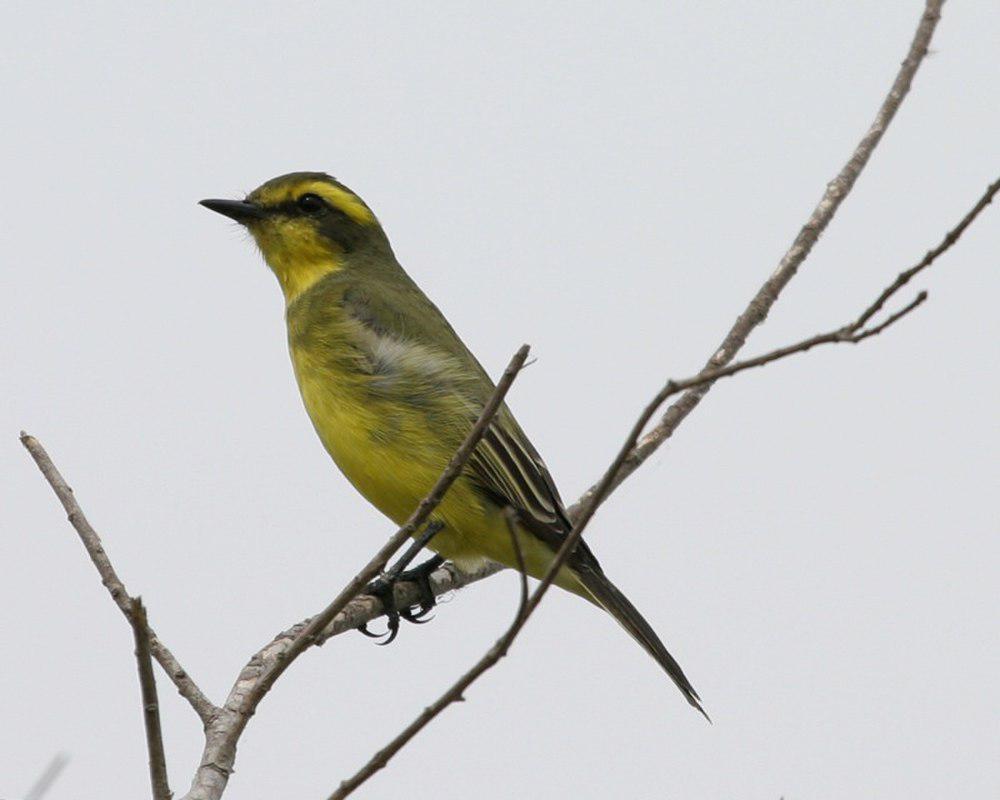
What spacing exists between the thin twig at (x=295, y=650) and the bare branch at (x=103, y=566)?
0.11 meters

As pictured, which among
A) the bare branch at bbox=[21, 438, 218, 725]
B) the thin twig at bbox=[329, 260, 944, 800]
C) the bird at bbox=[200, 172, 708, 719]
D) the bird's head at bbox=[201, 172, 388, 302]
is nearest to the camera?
the thin twig at bbox=[329, 260, 944, 800]

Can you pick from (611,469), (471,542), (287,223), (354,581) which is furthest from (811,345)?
(287,223)

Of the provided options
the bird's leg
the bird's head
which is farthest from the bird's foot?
the bird's head

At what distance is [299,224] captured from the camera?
9078 mm

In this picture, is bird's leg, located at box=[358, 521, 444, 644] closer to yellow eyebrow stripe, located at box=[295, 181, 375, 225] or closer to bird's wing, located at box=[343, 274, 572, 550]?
bird's wing, located at box=[343, 274, 572, 550]

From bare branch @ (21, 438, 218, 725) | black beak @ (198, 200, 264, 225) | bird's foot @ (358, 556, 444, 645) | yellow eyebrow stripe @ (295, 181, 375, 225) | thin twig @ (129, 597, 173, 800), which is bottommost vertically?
thin twig @ (129, 597, 173, 800)

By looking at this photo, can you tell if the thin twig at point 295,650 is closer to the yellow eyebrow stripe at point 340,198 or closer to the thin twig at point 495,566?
the thin twig at point 495,566

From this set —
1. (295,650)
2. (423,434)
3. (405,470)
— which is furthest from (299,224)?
(295,650)

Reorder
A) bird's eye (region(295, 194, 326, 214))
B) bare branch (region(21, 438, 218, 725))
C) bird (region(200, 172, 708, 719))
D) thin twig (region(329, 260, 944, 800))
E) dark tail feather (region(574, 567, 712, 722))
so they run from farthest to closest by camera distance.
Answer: bird's eye (region(295, 194, 326, 214)), bird (region(200, 172, 708, 719)), dark tail feather (region(574, 567, 712, 722)), bare branch (region(21, 438, 218, 725)), thin twig (region(329, 260, 944, 800))

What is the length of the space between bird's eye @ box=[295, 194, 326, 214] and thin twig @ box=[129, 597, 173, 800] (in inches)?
231

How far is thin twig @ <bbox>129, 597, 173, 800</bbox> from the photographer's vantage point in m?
3.48

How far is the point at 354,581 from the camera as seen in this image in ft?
13.1

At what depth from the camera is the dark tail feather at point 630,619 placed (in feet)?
22.4

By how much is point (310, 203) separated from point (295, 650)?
548 cm
